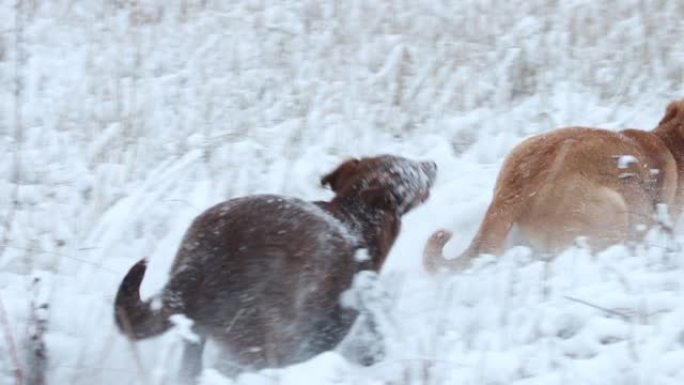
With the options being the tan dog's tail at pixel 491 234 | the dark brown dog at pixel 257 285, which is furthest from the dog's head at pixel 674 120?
the dark brown dog at pixel 257 285

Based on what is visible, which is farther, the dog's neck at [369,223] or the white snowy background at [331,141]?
the dog's neck at [369,223]

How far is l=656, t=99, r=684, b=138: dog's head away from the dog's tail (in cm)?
350

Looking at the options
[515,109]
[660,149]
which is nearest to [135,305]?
[660,149]

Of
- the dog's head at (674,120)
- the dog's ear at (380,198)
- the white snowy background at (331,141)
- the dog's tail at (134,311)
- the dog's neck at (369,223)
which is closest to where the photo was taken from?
the dog's tail at (134,311)

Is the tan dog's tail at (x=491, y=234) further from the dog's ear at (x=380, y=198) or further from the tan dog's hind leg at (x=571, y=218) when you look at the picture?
the dog's ear at (x=380, y=198)

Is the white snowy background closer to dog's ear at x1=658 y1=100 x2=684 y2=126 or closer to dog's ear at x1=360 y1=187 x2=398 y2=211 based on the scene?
dog's ear at x1=360 y1=187 x2=398 y2=211

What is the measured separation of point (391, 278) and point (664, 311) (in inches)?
51.4

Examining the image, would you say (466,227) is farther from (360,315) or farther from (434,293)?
(360,315)

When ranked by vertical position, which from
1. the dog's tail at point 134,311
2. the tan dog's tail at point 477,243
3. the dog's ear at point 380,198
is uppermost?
the dog's ear at point 380,198

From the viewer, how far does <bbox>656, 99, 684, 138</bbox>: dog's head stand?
575 cm

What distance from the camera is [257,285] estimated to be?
365 cm

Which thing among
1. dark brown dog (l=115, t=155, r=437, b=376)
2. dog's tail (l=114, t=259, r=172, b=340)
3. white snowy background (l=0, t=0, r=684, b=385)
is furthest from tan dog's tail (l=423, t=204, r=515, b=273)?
dog's tail (l=114, t=259, r=172, b=340)

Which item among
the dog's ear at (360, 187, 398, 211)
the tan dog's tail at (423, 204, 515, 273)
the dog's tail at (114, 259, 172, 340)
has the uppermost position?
the dog's ear at (360, 187, 398, 211)

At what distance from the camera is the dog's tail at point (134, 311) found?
3588mm
